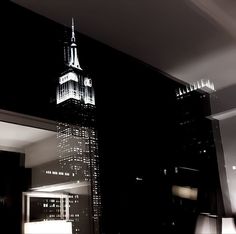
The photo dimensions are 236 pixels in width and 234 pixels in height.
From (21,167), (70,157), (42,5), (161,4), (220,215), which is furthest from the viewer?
(220,215)

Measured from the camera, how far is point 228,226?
247 centimetres

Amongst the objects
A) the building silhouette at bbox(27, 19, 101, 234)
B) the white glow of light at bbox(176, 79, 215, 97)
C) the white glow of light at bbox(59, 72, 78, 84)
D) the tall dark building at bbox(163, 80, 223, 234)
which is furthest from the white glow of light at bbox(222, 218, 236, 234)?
the white glow of light at bbox(59, 72, 78, 84)

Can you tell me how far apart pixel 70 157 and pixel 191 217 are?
96 cm

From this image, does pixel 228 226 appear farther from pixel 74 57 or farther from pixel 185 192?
pixel 74 57

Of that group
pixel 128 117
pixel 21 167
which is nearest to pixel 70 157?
pixel 21 167

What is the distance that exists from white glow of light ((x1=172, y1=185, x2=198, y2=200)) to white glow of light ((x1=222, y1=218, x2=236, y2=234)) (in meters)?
0.35

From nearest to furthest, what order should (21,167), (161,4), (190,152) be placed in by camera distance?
1. (21,167)
2. (161,4)
3. (190,152)

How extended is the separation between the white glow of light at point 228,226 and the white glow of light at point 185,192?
1.14 feet

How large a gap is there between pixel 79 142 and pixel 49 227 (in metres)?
0.44

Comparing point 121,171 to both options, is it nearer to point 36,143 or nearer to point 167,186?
point 167,186

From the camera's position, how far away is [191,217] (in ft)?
7.35

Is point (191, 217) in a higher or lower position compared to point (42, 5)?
lower

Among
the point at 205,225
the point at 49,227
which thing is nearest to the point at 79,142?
the point at 49,227

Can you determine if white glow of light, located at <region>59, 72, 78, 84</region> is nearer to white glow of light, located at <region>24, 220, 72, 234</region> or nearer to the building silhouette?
the building silhouette
